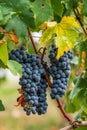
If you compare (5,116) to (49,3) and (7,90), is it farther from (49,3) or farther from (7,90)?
(49,3)

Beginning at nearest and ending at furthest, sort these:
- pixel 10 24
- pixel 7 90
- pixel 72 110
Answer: pixel 10 24 → pixel 72 110 → pixel 7 90

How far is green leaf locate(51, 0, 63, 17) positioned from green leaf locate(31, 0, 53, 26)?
Answer: 0.01 metres

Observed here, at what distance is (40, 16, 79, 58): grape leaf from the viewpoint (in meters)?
1.45

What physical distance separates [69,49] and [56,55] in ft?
0.21

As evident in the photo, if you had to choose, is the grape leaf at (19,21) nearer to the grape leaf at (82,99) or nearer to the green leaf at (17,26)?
the green leaf at (17,26)

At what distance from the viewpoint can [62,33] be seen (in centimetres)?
146

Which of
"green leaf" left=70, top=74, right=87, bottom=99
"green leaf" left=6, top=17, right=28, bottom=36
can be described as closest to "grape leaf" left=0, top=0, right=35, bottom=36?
"green leaf" left=6, top=17, right=28, bottom=36

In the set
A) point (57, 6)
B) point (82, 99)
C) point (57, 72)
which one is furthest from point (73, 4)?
point (82, 99)

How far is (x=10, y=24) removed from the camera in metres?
1.43

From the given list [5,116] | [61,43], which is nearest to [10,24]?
[61,43]

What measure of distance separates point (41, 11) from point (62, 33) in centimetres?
10

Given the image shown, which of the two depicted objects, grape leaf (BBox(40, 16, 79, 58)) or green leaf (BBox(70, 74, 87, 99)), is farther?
green leaf (BBox(70, 74, 87, 99))

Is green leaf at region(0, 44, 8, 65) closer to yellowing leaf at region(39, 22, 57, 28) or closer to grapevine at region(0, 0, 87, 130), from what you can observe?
grapevine at region(0, 0, 87, 130)

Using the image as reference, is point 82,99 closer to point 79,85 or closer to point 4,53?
point 79,85
